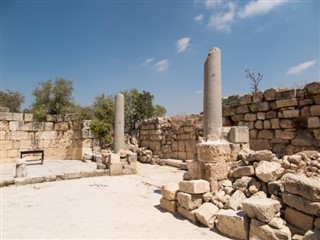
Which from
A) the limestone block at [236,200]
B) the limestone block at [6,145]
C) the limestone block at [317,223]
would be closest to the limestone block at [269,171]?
the limestone block at [236,200]

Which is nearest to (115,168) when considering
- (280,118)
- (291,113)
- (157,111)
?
(280,118)

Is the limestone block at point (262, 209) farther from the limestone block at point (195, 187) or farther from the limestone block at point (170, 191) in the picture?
the limestone block at point (170, 191)

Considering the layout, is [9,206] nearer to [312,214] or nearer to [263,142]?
[312,214]

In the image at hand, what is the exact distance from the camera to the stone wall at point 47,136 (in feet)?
43.1

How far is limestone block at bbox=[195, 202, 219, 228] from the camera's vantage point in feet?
13.7

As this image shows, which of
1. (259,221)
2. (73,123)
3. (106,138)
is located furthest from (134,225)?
(73,123)

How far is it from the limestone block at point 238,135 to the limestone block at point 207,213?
6.09 ft

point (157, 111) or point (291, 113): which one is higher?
point (157, 111)

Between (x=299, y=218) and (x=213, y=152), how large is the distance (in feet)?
7.17

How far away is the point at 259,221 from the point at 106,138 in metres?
11.9

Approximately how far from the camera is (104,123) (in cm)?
1403

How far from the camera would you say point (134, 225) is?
14.2ft

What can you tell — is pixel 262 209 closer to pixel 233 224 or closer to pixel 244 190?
pixel 233 224

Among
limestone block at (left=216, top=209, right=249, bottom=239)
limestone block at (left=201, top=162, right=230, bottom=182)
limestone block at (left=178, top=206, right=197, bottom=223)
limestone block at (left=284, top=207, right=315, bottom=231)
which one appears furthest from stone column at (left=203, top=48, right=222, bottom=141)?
limestone block at (left=284, top=207, right=315, bottom=231)
